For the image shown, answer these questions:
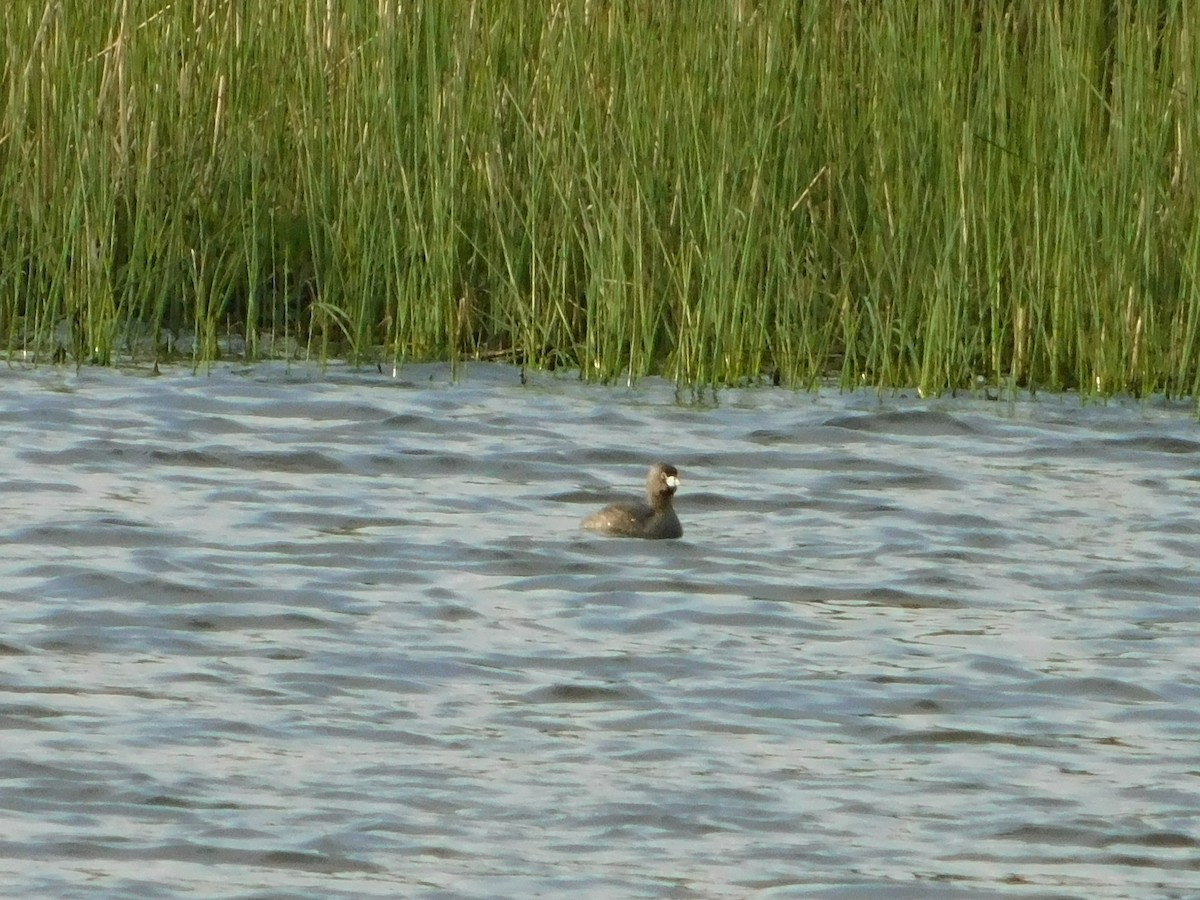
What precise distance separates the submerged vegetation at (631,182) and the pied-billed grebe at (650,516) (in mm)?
1266

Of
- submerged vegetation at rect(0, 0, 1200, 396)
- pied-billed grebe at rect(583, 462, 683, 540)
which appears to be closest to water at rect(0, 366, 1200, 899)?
pied-billed grebe at rect(583, 462, 683, 540)

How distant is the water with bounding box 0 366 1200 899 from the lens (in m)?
3.91

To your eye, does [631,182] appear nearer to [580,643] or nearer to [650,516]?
[650,516]

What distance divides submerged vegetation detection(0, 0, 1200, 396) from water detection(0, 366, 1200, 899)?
237 mm

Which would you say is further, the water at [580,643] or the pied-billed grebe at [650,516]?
the pied-billed grebe at [650,516]

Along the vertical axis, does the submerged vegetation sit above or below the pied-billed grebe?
above

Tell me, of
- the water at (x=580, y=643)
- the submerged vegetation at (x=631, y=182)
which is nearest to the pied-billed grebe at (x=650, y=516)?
the water at (x=580, y=643)

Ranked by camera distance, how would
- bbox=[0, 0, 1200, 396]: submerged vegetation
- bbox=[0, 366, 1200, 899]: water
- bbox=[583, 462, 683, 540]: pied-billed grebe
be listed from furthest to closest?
bbox=[0, 0, 1200, 396]: submerged vegetation, bbox=[583, 462, 683, 540]: pied-billed grebe, bbox=[0, 366, 1200, 899]: water

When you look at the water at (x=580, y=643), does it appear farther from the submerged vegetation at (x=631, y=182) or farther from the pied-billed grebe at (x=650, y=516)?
the submerged vegetation at (x=631, y=182)

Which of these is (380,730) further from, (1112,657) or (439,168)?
(439,168)

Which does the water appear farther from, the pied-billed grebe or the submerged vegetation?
the submerged vegetation

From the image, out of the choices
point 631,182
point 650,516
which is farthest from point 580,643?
point 631,182

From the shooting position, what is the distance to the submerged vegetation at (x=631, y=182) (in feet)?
24.9

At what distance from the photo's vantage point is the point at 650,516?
20.7 feet
